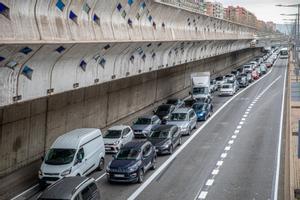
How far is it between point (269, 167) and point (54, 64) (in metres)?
11.5

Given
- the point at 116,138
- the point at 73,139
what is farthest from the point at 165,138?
the point at 73,139

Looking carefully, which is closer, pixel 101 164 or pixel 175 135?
pixel 101 164

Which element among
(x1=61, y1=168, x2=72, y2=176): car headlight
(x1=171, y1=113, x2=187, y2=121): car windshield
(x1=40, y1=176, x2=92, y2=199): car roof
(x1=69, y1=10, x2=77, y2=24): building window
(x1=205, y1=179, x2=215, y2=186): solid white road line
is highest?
(x1=69, y1=10, x2=77, y2=24): building window

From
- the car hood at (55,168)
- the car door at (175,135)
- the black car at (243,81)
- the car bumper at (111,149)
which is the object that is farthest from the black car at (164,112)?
the black car at (243,81)

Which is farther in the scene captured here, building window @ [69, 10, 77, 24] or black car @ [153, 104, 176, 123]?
black car @ [153, 104, 176, 123]

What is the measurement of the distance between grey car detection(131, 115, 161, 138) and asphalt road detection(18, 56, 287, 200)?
2687mm

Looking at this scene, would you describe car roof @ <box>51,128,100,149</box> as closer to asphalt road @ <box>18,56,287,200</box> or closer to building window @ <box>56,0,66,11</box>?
asphalt road @ <box>18,56,287,200</box>

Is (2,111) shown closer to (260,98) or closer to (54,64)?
(54,64)

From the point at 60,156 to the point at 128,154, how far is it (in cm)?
315

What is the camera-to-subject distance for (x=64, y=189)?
14.2 metres

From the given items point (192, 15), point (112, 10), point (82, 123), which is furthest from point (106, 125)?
point (192, 15)

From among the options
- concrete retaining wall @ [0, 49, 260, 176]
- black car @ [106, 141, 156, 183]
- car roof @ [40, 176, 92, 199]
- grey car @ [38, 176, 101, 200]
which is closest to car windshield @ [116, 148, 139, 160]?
black car @ [106, 141, 156, 183]

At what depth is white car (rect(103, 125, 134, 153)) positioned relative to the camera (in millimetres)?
25406

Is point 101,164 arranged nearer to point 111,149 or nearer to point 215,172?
point 111,149
